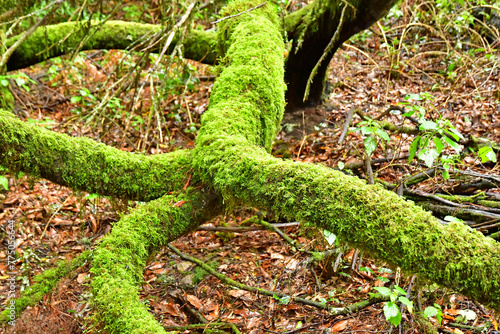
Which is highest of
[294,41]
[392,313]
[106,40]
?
[294,41]

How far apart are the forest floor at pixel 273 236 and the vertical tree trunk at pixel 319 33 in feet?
1.16

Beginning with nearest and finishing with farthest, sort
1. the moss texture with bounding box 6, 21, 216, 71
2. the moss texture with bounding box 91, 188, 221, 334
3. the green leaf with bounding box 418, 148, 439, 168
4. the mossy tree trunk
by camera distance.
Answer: the moss texture with bounding box 91, 188, 221, 334
the green leaf with bounding box 418, 148, 439, 168
the mossy tree trunk
the moss texture with bounding box 6, 21, 216, 71

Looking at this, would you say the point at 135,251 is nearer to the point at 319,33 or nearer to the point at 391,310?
the point at 391,310

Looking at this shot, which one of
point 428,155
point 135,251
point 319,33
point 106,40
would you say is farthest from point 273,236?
point 106,40

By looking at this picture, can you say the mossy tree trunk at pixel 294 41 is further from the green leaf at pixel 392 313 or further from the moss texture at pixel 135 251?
the green leaf at pixel 392 313

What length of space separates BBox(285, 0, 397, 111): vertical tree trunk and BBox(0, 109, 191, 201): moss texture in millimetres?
1866

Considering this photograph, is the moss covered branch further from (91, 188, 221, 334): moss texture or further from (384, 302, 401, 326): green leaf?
(384, 302, 401, 326): green leaf

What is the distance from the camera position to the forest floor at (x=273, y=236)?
2.85 metres

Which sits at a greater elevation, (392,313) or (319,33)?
(319,33)

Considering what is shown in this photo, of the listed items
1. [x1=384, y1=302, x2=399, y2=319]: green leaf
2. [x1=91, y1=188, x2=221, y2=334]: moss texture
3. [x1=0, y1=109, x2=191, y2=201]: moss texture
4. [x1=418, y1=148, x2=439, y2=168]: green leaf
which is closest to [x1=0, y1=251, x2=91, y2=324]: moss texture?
[x1=0, y1=109, x2=191, y2=201]: moss texture

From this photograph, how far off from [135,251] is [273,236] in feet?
7.79

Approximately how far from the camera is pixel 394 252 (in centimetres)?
149

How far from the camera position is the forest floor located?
2.85 m

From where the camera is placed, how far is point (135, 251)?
1.91 m
